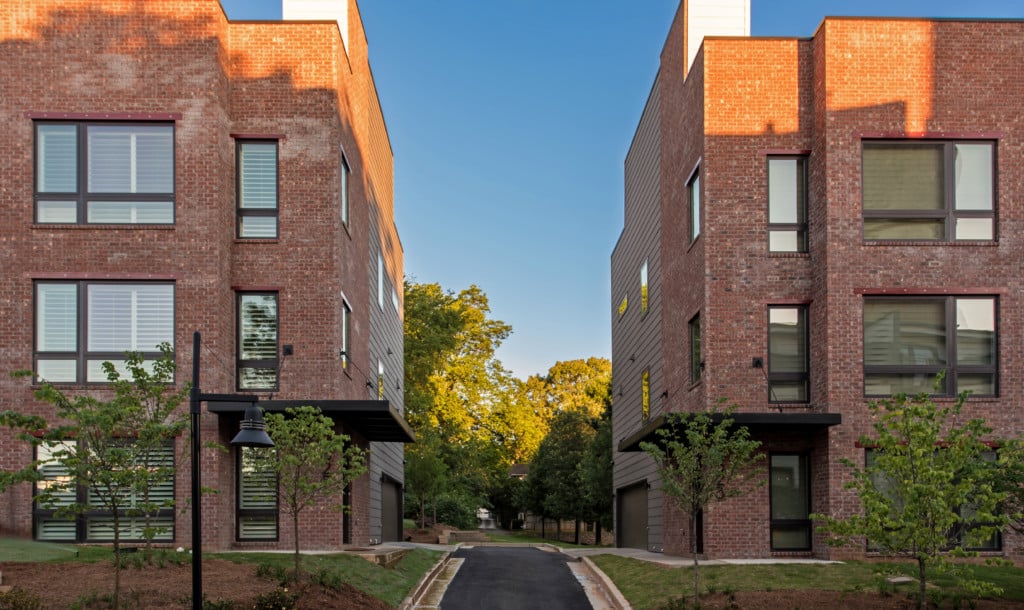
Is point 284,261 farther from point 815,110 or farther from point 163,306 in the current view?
point 815,110

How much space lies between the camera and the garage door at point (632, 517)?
31.7 metres

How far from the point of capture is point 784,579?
1789 centimetres

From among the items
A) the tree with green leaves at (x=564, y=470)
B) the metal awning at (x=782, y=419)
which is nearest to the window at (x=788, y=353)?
the metal awning at (x=782, y=419)

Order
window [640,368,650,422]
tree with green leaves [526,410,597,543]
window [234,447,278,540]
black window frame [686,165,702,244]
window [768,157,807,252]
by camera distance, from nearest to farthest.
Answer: window [234,447,278,540] → window [768,157,807,252] → black window frame [686,165,702,244] → window [640,368,650,422] → tree with green leaves [526,410,597,543]

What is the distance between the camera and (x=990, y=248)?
22.1m

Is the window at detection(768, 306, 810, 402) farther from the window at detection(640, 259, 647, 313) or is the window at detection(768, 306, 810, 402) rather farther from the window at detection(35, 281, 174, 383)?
the window at detection(35, 281, 174, 383)

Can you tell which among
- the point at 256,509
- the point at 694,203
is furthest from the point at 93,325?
the point at 694,203

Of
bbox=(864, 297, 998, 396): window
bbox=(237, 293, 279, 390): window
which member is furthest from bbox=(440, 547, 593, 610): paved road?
bbox=(864, 297, 998, 396): window

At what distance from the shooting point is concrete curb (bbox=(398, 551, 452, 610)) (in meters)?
18.1

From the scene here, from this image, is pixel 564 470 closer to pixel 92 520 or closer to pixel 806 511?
pixel 806 511

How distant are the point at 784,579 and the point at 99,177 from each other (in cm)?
1558

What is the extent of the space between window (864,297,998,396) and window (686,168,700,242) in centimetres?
434

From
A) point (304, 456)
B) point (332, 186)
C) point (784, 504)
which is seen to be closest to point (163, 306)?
point (332, 186)

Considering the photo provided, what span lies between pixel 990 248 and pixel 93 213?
61.3ft
